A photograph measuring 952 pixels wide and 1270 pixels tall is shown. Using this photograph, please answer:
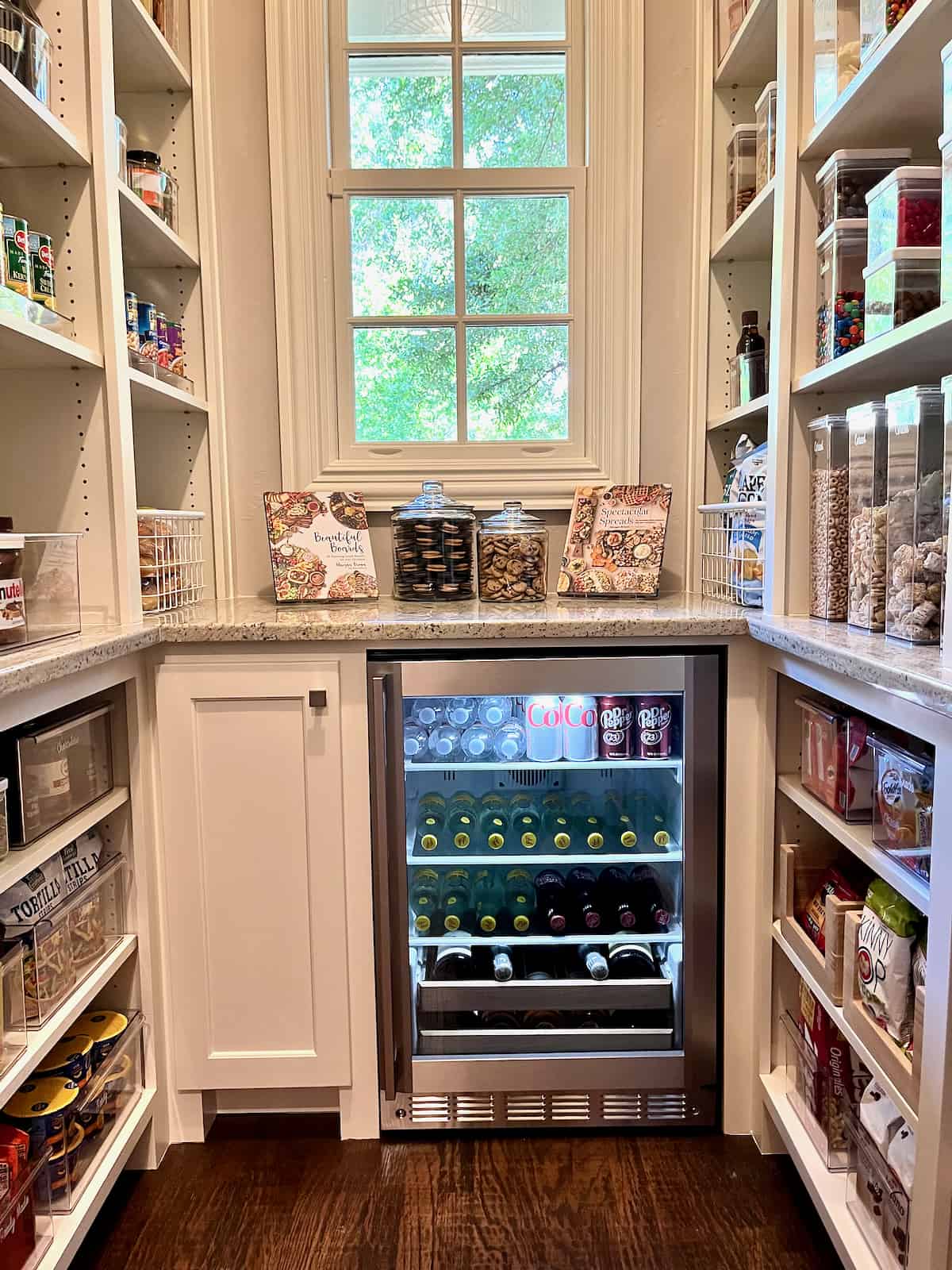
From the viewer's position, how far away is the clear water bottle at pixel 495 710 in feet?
5.99

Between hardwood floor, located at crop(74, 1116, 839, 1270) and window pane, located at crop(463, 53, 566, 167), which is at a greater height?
window pane, located at crop(463, 53, 566, 167)

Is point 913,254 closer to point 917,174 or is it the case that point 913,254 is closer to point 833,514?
point 917,174

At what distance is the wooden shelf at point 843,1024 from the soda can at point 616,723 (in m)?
0.44

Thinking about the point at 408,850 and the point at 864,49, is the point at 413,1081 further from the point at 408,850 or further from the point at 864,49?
the point at 864,49

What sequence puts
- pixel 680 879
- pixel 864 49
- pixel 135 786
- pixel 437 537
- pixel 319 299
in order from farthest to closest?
pixel 319 299
pixel 437 537
pixel 680 879
pixel 135 786
pixel 864 49

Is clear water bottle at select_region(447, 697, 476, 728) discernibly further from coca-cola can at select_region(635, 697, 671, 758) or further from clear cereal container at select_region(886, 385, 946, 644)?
clear cereal container at select_region(886, 385, 946, 644)

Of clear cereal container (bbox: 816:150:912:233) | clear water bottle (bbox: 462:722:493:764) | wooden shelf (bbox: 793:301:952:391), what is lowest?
clear water bottle (bbox: 462:722:493:764)

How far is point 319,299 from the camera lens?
227cm

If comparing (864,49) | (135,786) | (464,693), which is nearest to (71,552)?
(135,786)

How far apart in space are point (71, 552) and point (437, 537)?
0.85 meters

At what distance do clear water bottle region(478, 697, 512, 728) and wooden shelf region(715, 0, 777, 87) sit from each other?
147 cm

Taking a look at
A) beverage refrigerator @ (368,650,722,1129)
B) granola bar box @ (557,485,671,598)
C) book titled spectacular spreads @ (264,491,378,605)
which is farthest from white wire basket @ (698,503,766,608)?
book titled spectacular spreads @ (264,491,378,605)

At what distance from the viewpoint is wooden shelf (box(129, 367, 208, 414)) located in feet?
5.71

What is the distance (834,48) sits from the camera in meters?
1.48
